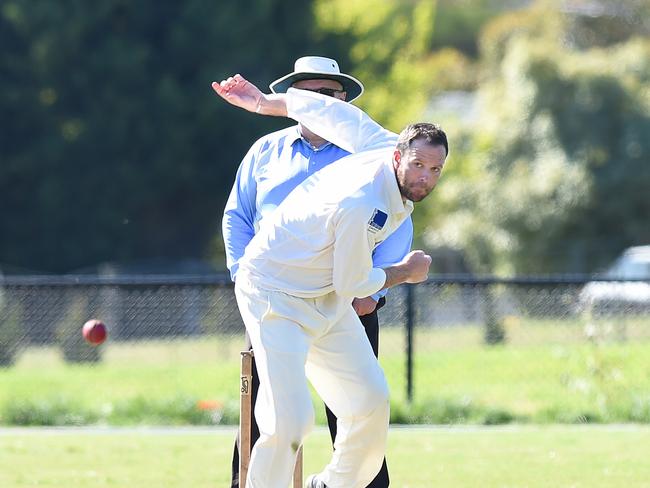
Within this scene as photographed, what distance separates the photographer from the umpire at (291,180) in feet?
21.4

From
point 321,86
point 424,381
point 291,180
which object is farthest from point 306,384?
point 424,381

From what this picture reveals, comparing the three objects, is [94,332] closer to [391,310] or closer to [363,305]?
[391,310]

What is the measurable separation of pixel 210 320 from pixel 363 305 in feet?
27.4

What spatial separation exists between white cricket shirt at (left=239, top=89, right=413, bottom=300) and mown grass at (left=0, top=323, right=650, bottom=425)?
5898 millimetres

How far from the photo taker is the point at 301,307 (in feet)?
18.9

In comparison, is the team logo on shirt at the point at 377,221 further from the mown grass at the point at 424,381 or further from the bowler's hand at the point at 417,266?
the mown grass at the point at 424,381

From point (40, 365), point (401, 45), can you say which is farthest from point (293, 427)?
point (401, 45)

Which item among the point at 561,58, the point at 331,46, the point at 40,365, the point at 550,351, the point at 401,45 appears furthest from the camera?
the point at 401,45

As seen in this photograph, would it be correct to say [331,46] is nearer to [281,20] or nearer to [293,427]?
[281,20]

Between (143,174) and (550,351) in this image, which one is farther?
(143,174)

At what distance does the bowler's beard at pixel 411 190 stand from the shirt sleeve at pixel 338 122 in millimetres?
507

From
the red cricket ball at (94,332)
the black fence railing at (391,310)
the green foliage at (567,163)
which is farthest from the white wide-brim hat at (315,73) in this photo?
the green foliage at (567,163)

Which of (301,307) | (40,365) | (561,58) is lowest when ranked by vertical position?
(40,365)

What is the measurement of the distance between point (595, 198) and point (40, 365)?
59.7 ft
